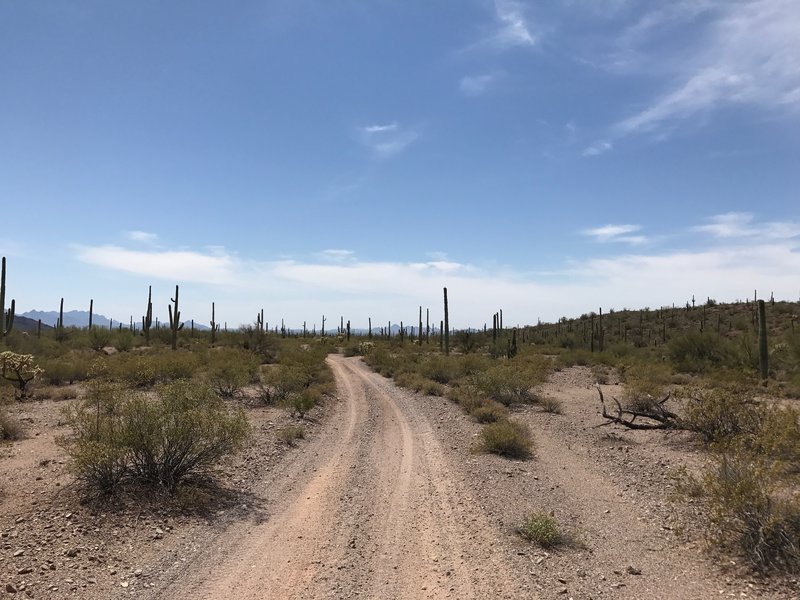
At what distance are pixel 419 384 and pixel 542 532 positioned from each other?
16.5 m

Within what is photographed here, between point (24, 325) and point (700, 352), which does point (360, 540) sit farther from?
point (24, 325)

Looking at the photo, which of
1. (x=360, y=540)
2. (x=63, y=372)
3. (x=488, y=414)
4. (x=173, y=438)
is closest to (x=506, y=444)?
(x=488, y=414)

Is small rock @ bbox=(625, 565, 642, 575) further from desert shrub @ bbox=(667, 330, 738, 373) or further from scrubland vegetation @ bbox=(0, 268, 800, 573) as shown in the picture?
desert shrub @ bbox=(667, 330, 738, 373)

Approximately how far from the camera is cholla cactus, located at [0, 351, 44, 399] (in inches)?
716

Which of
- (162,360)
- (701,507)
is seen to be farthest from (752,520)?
(162,360)

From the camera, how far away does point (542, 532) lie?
6.77 meters

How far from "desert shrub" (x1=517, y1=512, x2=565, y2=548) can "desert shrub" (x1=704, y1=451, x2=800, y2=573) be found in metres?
1.78

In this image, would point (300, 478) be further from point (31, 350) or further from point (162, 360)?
point (31, 350)

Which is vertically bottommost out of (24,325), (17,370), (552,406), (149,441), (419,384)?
(552,406)

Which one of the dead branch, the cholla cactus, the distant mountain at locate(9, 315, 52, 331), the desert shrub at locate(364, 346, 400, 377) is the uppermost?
the distant mountain at locate(9, 315, 52, 331)

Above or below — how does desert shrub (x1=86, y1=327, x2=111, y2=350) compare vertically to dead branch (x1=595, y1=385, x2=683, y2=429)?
above

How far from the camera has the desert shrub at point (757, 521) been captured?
568 centimetres

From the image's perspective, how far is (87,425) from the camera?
865 centimetres

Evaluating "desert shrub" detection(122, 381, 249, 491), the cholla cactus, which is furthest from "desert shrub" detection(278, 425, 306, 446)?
the cholla cactus
